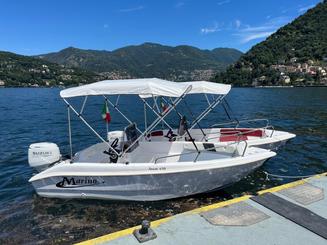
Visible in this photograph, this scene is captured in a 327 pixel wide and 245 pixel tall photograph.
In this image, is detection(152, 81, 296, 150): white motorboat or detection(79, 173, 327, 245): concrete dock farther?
detection(152, 81, 296, 150): white motorboat

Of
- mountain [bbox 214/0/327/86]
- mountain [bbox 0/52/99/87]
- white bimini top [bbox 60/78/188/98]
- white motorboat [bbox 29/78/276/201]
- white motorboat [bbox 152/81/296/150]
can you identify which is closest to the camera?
white bimini top [bbox 60/78/188/98]

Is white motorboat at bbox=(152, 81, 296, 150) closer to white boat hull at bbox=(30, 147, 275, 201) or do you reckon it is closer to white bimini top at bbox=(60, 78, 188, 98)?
white boat hull at bbox=(30, 147, 275, 201)

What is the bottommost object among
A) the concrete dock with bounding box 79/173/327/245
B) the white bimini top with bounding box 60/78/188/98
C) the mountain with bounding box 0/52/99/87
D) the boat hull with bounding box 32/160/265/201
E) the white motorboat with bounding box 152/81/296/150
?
the boat hull with bounding box 32/160/265/201

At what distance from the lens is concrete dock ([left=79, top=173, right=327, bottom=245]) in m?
4.46

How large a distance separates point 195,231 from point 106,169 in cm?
357

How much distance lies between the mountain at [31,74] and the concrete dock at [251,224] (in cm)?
14922

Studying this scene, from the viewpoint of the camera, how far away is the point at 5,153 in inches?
574

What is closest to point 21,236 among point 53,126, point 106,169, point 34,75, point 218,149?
point 106,169

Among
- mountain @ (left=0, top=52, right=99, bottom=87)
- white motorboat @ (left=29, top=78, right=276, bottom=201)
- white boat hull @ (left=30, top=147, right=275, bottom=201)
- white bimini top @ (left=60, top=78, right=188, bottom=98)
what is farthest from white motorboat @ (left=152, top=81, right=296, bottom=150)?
mountain @ (left=0, top=52, right=99, bottom=87)

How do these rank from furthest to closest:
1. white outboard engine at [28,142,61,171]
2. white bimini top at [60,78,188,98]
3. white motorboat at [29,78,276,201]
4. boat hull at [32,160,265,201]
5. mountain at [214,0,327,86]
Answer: mountain at [214,0,327,86] → white outboard engine at [28,142,61,171] → boat hull at [32,160,265,201] → white motorboat at [29,78,276,201] → white bimini top at [60,78,188,98]

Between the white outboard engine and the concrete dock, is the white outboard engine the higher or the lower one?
the higher one

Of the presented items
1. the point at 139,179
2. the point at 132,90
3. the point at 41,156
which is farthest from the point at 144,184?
the point at 41,156

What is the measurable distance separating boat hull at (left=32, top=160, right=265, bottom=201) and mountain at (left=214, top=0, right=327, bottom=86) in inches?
4625

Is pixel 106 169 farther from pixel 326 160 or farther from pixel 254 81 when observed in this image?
pixel 254 81
